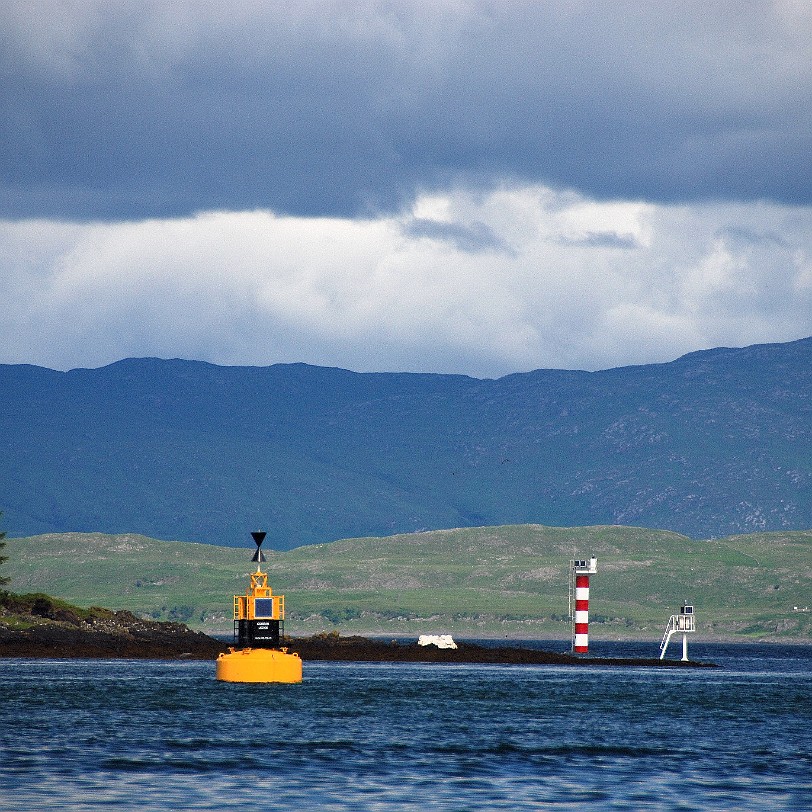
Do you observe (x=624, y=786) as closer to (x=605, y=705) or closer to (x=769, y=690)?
(x=605, y=705)

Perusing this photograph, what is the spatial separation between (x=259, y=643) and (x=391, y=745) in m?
23.5

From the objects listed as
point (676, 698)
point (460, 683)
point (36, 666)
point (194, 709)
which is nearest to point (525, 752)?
point (194, 709)

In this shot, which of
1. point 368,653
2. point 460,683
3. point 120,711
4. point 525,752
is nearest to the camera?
point 525,752

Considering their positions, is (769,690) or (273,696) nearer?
(273,696)

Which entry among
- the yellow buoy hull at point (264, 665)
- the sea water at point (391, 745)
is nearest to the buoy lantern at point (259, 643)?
the yellow buoy hull at point (264, 665)

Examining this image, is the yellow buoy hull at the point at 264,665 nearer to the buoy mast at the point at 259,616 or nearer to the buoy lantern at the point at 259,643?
the buoy lantern at the point at 259,643

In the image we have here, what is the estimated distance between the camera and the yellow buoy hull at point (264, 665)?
9381 centimetres

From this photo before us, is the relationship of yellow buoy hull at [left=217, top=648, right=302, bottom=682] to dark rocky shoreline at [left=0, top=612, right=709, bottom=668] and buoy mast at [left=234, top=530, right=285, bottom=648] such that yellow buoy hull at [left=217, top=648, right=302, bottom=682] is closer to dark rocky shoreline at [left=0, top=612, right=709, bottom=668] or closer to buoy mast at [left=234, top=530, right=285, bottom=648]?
buoy mast at [left=234, top=530, right=285, bottom=648]

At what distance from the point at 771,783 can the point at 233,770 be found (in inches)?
674

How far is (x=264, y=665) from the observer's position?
94.6m

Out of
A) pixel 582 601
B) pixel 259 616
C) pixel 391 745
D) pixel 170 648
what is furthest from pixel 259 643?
pixel 582 601

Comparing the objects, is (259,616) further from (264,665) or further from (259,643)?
(264,665)

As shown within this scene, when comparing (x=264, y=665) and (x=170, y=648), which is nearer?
(x=264, y=665)

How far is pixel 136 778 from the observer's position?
184 ft
